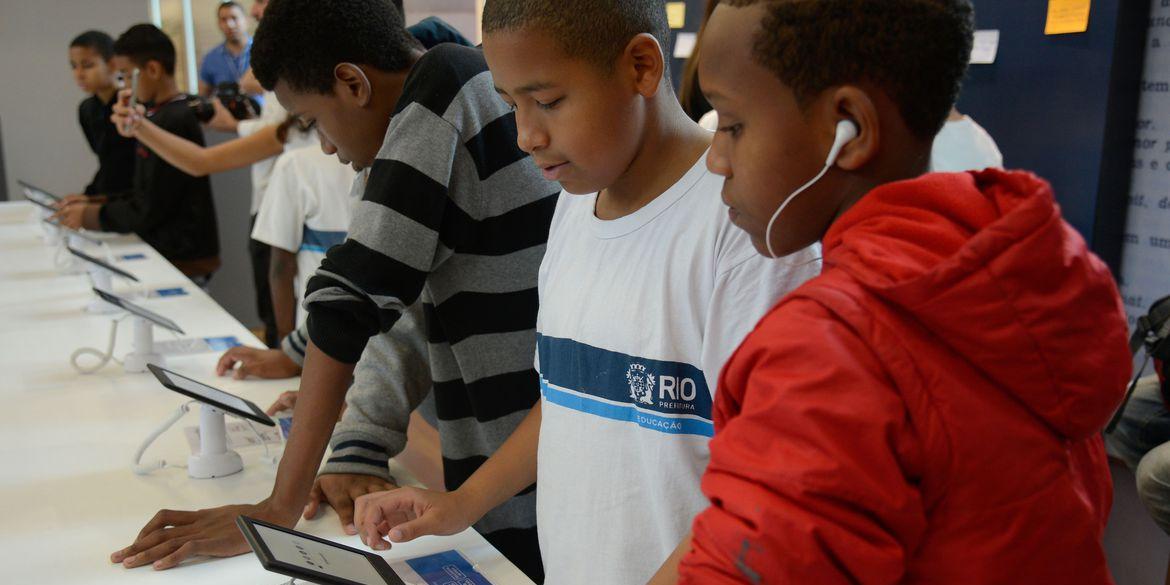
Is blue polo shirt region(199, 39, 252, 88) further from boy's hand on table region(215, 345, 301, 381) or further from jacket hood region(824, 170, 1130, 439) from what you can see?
jacket hood region(824, 170, 1130, 439)

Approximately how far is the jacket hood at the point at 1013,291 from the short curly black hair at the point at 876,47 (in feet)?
0.28

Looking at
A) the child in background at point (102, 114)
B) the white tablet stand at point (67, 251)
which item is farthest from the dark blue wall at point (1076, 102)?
the child in background at point (102, 114)

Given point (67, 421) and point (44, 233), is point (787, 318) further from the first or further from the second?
point (44, 233)

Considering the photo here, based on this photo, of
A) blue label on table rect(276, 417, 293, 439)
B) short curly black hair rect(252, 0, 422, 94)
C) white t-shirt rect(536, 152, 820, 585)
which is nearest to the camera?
white t-shirt rect(536, 152, 820, 585)

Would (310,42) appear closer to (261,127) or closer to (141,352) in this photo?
(141,352)

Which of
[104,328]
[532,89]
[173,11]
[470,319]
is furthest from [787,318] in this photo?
[173,11]

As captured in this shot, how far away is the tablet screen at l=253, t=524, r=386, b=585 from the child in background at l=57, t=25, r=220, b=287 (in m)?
3.20

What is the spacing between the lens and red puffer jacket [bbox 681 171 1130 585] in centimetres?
48

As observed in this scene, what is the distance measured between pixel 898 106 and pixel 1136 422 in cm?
167

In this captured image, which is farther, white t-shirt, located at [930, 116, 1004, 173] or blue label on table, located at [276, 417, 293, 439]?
white t-shirt, located at [930, 116, 1004, 173]

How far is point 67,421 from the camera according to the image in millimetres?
1663

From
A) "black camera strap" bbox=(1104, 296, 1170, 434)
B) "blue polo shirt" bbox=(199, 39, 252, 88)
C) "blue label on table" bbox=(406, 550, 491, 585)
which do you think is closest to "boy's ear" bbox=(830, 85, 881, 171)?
"blue label on table" bbox=(406, 550, 491, 585)

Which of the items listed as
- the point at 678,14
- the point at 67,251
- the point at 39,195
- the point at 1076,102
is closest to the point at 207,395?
the point at 67,251

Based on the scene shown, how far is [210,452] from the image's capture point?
4.58 feet
